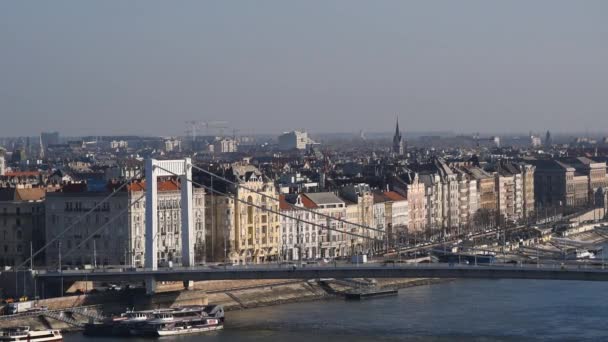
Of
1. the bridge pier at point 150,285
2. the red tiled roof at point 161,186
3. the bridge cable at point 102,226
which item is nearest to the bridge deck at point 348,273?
the bridge pier at point 150,285

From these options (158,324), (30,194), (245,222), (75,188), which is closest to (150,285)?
(158,324)

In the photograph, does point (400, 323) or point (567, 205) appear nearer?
point (400, 323)

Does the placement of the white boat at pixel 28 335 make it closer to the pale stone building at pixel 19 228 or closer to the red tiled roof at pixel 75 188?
the pale stone building at pixel 19 228

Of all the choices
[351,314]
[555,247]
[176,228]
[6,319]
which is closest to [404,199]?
[555,247]

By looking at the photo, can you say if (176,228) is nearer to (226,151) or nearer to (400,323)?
(400,323)

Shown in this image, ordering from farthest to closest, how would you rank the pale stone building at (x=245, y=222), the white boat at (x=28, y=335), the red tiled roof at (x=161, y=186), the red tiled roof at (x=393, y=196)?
A: the red tiled roof at (x=393, y=196), the pale stone building at (x=245, y=222), the red tiled roof at (x=161, y=186), the white boat at (x=28, y=335)

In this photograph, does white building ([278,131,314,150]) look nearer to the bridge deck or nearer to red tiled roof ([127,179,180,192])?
red tiled roof ([127,179,180,192])
